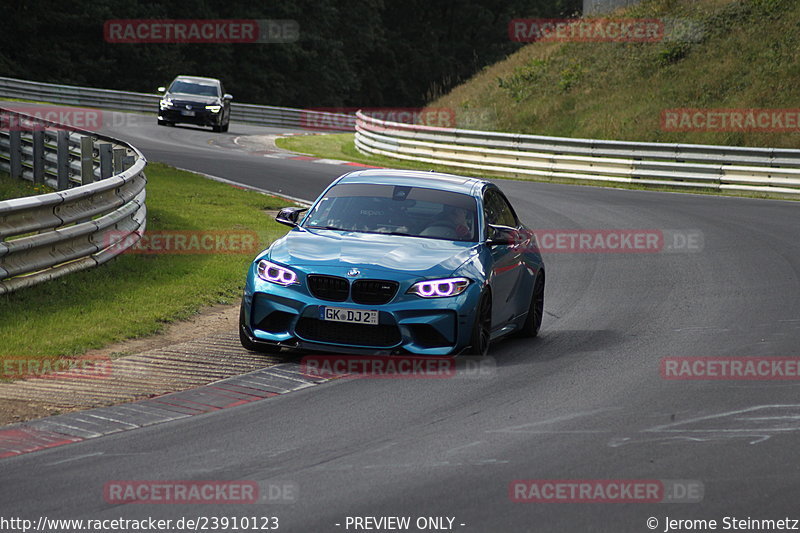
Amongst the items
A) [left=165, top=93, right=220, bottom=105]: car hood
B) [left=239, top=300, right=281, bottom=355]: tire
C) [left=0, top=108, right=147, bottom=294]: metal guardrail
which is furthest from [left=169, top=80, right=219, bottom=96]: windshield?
[left=239, top=300, right=281, bottom=355]: tire

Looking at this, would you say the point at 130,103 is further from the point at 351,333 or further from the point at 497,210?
the point at 351,333

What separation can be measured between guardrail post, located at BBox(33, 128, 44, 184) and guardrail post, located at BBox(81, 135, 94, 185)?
181 centimetres

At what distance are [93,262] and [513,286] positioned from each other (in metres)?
4.72

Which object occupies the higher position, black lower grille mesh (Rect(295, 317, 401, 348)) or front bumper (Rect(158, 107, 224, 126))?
black lower grille mesh (Rect(295, 317, 401, 348))

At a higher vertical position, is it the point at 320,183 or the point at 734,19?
the point at 734,19

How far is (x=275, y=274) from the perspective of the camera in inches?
384

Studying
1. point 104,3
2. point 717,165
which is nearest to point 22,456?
point 717,165

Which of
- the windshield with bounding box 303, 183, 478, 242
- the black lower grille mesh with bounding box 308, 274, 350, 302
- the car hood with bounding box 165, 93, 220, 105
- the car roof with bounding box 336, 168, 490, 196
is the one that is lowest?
the car hood with bounding box 165, 93, 220, 105

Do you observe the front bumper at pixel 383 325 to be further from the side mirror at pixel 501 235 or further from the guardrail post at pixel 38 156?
the guardrail post at pixel 38 156

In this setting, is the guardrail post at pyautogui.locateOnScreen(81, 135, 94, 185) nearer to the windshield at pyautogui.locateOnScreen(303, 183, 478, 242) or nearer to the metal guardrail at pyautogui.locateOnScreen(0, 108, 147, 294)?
the metal guardrail at pyautogui.locateOnScreen(0, 108, 147, 294)

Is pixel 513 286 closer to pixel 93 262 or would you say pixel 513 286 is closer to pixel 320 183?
pixel 93 262

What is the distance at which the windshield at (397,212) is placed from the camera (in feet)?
34.9

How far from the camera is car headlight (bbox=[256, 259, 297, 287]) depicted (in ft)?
31.7

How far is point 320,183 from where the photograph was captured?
2555cm
